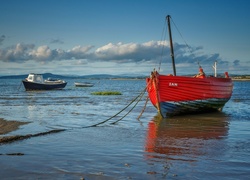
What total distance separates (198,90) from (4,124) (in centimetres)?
1109

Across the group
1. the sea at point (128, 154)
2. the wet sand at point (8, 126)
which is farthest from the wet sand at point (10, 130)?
the sea at point (128, 154)

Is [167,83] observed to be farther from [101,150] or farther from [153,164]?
[153,164]

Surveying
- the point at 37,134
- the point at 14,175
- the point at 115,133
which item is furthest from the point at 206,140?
the point at 14,175

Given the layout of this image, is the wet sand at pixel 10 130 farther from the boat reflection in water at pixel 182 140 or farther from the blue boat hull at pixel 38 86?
the blue boat hull at pixel 38 86

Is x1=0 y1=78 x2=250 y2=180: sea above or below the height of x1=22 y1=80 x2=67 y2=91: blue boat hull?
below

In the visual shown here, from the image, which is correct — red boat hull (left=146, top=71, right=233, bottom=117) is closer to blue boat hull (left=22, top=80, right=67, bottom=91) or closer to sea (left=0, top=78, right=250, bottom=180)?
sea (left=0, top=78, right=250, bottom=180)

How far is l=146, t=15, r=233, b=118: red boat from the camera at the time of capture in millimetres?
17344

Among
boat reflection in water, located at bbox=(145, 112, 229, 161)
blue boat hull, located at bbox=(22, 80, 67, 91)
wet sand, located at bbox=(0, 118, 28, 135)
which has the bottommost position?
boat reflection in water, located at bbox=(145, 112, 229, 161)

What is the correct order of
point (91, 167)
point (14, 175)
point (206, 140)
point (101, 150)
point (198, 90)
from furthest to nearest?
point (198, 90) < point (206, 140) < point (101, 150) < point (91, 167) < point (14, 175)

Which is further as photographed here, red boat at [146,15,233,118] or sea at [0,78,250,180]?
red boat at [146,15,233,118]

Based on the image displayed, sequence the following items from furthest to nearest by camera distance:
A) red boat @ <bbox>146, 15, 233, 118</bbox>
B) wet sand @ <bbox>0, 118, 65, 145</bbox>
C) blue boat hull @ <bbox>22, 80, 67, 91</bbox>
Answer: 1. blue boat hull @ <bbox>22, 80, 67, 91</bbox>
2. red boat @ <bbox>146, 15, 233, 118</bbox>
3. wet sand @ <bbox>0, 118, 65, 145</bbox>

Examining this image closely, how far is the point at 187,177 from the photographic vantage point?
6.37 m

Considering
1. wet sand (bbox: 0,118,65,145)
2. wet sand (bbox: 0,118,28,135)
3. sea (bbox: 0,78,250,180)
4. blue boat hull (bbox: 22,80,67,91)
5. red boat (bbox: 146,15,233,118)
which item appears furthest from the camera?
blue boat hull (bbox: 22,80,67,91)

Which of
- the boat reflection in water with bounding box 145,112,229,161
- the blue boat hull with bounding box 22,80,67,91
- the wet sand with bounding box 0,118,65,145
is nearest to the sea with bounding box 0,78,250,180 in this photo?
the boat reflection in water with bounding box 145,112,229,161
